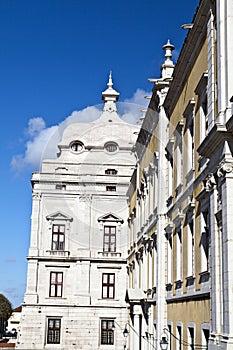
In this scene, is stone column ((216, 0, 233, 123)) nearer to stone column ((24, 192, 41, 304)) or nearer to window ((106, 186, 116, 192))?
window ((106, 186, 116, 192))

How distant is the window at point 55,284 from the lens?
4047cm

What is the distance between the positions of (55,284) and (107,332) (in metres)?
4.96

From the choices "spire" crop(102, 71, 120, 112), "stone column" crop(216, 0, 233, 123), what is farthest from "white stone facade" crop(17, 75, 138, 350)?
"stone column" crop(216, 0, 233, 123)

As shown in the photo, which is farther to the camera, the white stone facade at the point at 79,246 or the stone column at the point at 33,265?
the stone column at the point at 33,265

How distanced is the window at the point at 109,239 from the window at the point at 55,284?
12.7 feet

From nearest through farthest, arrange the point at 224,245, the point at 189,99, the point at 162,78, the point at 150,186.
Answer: the point at 224,245
the point at 189,99
the point at 162,78
the point at 150,186

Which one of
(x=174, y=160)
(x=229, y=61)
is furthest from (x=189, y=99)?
(x=229, y=61)

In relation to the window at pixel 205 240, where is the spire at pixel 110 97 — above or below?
above

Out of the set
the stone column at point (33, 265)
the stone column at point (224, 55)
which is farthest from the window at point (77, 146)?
the stone column at point (224, 55)

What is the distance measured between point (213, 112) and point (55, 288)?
2905 cm

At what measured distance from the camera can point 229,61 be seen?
1295cm

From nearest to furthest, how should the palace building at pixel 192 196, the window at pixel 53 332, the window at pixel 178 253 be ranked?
the palace building at pixel 192 196, the window at pixel 178 253, the window at pixel 53 332

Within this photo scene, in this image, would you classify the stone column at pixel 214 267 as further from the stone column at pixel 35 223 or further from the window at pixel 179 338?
the stone column at pixel 35 223

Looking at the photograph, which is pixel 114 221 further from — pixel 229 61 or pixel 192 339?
pixel 229 61
